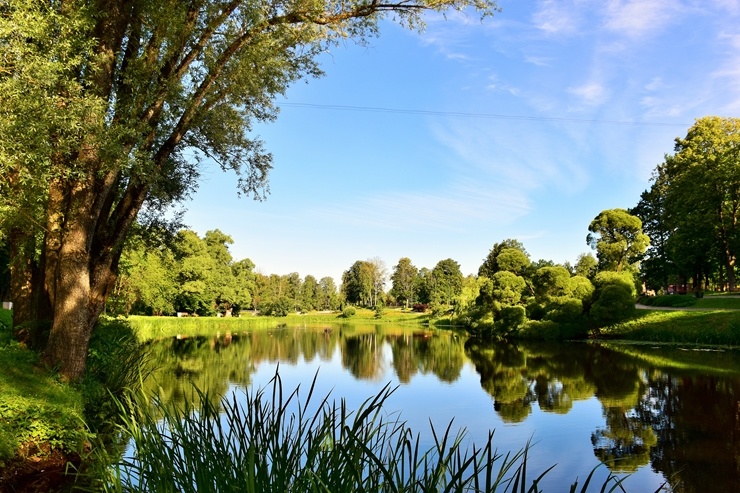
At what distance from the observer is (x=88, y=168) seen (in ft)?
22.7

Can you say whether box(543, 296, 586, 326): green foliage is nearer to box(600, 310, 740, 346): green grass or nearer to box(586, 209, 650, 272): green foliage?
box(600, 310, 740, 346): green grass

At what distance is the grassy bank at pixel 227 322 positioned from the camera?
33338mm

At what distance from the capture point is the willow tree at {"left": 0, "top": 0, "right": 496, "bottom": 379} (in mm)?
5969

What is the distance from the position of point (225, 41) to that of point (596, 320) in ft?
85.9

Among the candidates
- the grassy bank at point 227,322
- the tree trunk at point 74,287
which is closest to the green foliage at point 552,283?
the grassy bank at point 227,322

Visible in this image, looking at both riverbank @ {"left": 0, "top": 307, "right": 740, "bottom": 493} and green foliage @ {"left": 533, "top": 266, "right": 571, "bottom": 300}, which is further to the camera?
green foliage @ {"left": 533, "top": 266, "right": 571, "bottom": 300}

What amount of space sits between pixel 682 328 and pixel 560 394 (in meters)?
14.3

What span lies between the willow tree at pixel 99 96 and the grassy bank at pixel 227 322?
675 inches

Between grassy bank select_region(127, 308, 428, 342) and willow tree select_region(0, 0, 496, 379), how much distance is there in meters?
17.2

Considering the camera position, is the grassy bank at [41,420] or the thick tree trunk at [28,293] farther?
the thick tree trunk at [28,293]

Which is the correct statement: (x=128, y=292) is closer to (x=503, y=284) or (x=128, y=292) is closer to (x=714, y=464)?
(x=503, y=284)

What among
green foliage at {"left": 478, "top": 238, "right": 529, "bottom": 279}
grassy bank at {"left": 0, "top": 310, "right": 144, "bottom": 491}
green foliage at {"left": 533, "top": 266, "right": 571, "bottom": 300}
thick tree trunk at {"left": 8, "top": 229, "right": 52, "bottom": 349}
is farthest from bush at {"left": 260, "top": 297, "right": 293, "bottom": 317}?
grassy bank at {"left": 0, "top": 310, "right": 144, "bottom": 491}

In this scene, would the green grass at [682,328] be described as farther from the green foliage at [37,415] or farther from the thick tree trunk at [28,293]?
the thick tree trunk at [28,293]

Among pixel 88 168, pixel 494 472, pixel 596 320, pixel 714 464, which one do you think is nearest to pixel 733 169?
pixel 596 320
